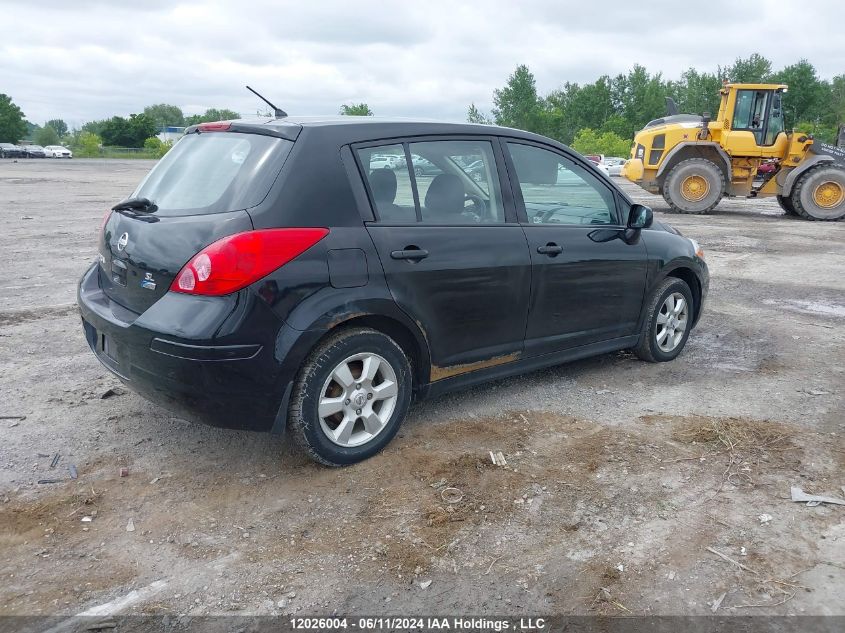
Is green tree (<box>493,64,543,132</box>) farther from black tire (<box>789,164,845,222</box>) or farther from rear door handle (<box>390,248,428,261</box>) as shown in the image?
rear door handle (<box>390,248,428,261</box>)

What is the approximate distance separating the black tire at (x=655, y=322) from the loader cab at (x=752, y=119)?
13463mm

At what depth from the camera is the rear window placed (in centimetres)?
350

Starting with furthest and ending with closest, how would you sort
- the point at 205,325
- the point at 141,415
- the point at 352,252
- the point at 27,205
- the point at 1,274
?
the point at 27,205
the point at 1,274
the point at 141,415
the point at 352,252
the point at 205,325

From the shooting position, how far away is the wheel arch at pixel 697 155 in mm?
17500

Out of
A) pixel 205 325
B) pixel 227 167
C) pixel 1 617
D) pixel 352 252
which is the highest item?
pixel 227 167

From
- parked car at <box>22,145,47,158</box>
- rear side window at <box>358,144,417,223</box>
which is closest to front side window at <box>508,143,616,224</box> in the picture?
rear side window at <box>358,144,417,223</box>

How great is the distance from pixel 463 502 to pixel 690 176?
1609 cm

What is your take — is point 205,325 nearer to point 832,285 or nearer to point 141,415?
point 141,415

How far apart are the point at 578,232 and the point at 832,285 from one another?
19.4 feet

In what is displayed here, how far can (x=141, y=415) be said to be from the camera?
439 cm

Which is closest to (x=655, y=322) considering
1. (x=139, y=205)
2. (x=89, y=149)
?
(x=139, y=205)

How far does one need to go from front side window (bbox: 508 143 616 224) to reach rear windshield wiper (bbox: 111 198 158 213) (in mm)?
2058

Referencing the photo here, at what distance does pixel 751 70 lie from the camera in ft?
258

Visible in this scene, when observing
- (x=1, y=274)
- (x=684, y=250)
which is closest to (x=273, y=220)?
(x=684, y=250)
